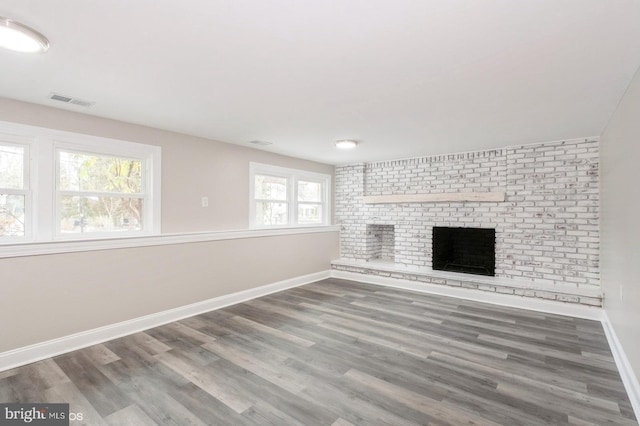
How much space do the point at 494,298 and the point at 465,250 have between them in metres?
0.95

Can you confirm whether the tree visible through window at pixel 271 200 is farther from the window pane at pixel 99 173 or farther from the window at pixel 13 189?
the window at pixel 13 189

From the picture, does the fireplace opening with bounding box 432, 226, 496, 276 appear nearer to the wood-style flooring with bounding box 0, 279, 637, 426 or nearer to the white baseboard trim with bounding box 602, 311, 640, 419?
the wood-style flooring with bounding box 0, 279, 637, 426

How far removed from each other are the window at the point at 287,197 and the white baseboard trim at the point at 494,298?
1460mm

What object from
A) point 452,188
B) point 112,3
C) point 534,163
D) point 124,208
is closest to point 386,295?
point 452,188

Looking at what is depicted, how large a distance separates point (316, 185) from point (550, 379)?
4.84 m

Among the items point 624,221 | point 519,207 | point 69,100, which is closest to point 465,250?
point 519,207

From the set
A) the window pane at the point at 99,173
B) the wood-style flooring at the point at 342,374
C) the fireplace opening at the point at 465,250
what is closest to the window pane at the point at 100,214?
the window pane at the point at 99,173

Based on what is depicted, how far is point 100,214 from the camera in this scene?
3.54 meters

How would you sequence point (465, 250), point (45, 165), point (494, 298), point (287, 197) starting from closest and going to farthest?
point (45, 165)
point (494, 298)
point (465, 250)
point (287, 197)

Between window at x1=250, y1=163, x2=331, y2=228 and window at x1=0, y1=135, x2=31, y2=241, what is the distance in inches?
105

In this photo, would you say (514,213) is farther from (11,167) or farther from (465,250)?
(11,167)

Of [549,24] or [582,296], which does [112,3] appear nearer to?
[549,24]

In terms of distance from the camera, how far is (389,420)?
2.09 m

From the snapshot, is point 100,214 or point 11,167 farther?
point 100,214
